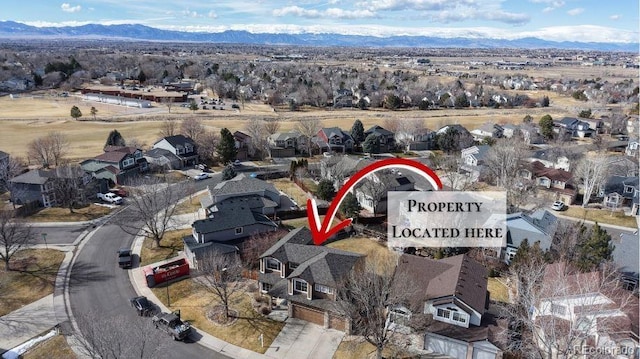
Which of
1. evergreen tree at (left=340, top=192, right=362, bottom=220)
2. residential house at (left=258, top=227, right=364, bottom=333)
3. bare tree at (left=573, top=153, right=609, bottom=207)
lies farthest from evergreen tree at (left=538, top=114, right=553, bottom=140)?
residential house at (left=258, top=227, right=364, bottom=333)

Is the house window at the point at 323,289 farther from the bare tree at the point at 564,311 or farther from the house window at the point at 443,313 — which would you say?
the bare tree at the point at 564,311

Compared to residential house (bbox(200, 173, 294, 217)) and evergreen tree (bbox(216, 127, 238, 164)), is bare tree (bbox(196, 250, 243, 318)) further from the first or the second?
evergreen tree (bbox(216, 127, 238, 164))

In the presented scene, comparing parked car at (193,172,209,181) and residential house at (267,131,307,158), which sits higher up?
residential house at (267,131,307,158)

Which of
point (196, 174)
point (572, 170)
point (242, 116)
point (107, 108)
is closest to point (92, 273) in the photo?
point (196, 174)

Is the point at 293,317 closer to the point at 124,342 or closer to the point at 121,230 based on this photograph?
the point at 124,342

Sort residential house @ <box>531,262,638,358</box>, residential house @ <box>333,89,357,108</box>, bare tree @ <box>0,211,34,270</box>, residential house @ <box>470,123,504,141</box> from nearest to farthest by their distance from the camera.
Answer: residential house @ <box>531,262,638,358</box> → bare tree @ <box>0,211,34,270</box> → residential house @ <box>470,123,504,141</box> → residential house @ <box>333,89,357,108</box>

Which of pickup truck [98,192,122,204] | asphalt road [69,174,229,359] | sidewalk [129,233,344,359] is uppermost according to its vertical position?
pickup truck [98,192,122,204]
